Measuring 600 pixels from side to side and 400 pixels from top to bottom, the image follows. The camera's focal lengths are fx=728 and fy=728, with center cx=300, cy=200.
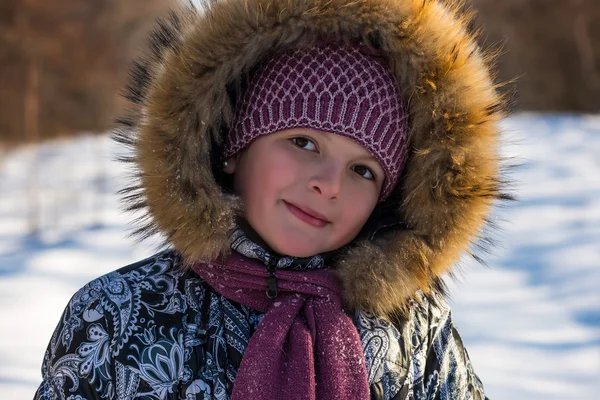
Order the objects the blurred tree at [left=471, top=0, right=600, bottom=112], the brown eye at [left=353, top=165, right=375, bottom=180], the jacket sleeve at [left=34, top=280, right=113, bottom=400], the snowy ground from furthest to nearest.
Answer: the blurred tree at [left=471, top=0, right=600, bottom=112], the snowy ground, the brown eye at [left=353, top=165, right=375, bottom=180], the jacket sleeve at [left=34, top=280, right=113, bottom=400]

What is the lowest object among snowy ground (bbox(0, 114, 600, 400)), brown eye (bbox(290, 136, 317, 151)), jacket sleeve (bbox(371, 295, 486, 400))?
snowy ground (bbox(0, 114, 600, 400))

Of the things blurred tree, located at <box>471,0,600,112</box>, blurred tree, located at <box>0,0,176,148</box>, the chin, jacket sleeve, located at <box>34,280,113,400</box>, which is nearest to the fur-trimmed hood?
the chin

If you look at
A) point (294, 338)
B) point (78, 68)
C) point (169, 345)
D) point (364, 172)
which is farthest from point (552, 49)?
point (169, 345)

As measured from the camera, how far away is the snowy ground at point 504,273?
333 centimetres

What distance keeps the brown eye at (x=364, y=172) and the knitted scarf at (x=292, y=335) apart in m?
0.25

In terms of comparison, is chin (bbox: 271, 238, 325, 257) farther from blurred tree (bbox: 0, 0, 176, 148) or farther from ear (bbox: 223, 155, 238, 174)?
blurred tree (bbox: 0, 0, 176, 148)

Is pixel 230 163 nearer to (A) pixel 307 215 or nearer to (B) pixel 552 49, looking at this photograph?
(A) pixel 307 215

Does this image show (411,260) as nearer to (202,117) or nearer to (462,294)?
(202,117)

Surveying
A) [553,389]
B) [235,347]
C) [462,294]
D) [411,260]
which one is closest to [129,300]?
[235,347]

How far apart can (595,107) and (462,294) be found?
992 cm

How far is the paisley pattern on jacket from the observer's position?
1.51 meters

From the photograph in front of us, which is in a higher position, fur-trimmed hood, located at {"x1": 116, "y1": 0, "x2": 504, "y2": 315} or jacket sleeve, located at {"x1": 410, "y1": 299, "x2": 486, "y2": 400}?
fur-trimmed hood, located at {"x1": 116, "y1": 0, "x2": 504, "y2": 315}

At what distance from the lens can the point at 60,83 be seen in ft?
46.0

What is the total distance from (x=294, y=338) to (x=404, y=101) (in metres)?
0.64
